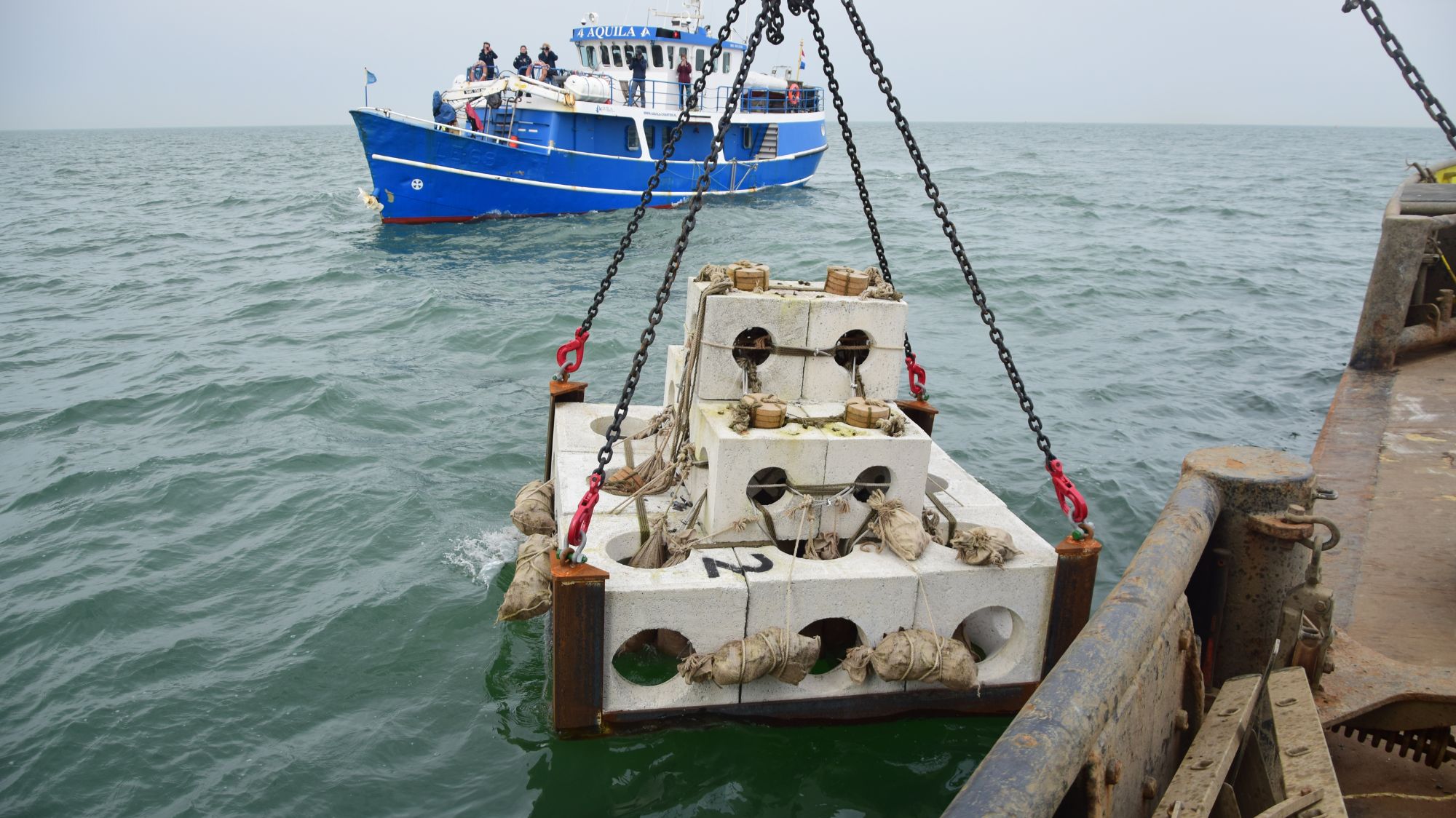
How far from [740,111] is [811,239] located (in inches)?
379

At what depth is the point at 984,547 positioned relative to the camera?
540 centimetres

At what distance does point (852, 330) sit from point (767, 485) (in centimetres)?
142

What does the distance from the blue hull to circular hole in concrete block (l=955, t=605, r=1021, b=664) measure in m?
23.9

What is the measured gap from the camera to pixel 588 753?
5.56 metres

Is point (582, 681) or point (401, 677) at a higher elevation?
point (582, 681)

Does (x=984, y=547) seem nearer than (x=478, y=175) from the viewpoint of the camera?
Yes

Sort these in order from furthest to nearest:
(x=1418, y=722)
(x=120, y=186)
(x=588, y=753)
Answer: (x=120, y=186) → (x=588, y=753) → (x=1418, y=722)

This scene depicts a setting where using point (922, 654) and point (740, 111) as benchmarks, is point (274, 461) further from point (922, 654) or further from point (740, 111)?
point (740, 111)

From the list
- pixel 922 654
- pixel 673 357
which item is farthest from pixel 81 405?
pixel 922 654

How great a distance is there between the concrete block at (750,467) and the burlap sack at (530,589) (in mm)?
1062

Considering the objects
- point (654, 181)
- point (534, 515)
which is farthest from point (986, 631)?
point (654, 181)

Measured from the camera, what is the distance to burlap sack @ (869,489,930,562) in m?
5.49

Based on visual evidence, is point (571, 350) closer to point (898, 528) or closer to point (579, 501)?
point (579, 501)

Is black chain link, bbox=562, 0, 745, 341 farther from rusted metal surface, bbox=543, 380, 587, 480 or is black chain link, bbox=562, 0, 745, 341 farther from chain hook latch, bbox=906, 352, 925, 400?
chain hook latch, bbox=906, 352, 925, 400
